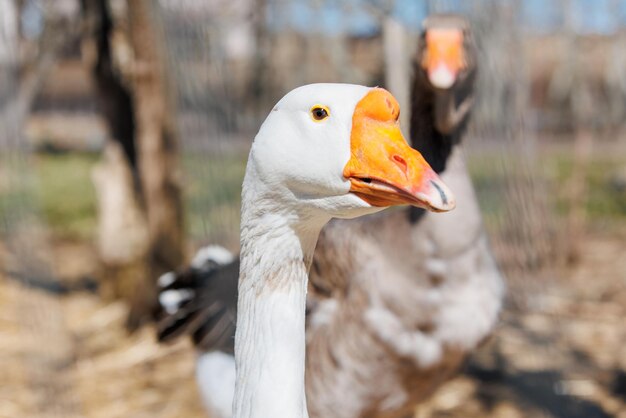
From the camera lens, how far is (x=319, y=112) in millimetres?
1160

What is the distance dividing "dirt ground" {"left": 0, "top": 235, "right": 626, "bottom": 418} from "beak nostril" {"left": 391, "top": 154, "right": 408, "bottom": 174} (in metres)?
1.61

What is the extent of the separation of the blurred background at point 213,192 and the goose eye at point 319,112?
1.78ft

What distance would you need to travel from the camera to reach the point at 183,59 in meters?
1.71

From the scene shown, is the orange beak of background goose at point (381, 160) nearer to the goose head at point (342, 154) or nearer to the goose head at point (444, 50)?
the goose head at point (342, 154)

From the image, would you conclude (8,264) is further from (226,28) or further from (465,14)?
(465,14)

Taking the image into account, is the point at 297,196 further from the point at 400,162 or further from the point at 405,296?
the point at 405,296

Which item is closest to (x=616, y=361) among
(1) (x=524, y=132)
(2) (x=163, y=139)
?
(1) (x=524, y=132)

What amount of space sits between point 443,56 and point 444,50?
0.05 ft

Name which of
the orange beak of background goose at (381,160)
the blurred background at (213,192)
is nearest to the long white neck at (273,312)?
the orange beak of background goose at (381,160)

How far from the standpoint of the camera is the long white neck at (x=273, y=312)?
1.25 m

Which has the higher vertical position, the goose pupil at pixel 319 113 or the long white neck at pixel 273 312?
the goose pupil at pixel 319 113

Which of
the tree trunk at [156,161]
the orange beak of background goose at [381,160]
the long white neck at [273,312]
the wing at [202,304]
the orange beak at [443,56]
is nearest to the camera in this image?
the orange beak of background goose at [381,160]

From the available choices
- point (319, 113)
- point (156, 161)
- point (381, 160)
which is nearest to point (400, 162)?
point (381, 160)

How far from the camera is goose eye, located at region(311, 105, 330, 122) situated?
3.80 feet
